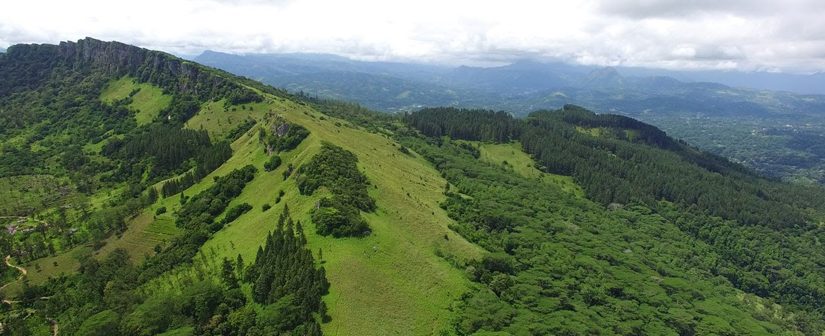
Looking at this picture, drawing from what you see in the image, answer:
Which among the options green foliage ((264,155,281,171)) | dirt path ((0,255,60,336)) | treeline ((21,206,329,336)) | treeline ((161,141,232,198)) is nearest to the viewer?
treeline ((21,206,329,336))

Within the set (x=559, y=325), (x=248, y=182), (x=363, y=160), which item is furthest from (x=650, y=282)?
(x=248, y=182)

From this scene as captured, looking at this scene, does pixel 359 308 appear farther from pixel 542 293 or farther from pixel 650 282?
Answer: pixel 650 282

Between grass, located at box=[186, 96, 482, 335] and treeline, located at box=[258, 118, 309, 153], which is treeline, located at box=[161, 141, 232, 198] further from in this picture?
grass, located at box=[186, 96, 482, 335]

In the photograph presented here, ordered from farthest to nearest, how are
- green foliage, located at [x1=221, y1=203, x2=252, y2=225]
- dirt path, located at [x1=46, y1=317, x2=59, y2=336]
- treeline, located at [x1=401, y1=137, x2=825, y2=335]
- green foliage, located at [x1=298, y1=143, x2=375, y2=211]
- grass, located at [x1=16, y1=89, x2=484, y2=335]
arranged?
green foliage, located at [x1=221, y1=203, x2=252, y2=225] < green foliage, located at [x1=298, y1=143, x2=375, y2=211] < treeline, located at [x1=401, y1=137, x2=825, y2=335] < dirt path, located at [x1=46, y1=317, x2=59, y2=336] < grass, located at [x1=16, y1=89, x2=484, y2=335]

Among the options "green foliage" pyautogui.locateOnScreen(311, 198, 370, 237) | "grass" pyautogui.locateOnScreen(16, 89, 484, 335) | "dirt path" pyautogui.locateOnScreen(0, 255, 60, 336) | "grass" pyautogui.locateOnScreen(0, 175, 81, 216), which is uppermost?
"green foliage" pyautogui.locateOnScreen(311, 198, 370, 237)

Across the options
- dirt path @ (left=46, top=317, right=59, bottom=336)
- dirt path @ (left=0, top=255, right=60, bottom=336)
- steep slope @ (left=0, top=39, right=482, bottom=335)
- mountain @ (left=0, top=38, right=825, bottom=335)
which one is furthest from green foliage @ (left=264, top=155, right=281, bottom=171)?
dirt path @ (left=46, top=317, right=59, bottom=336)

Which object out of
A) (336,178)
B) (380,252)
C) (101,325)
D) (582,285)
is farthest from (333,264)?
(582,285)
